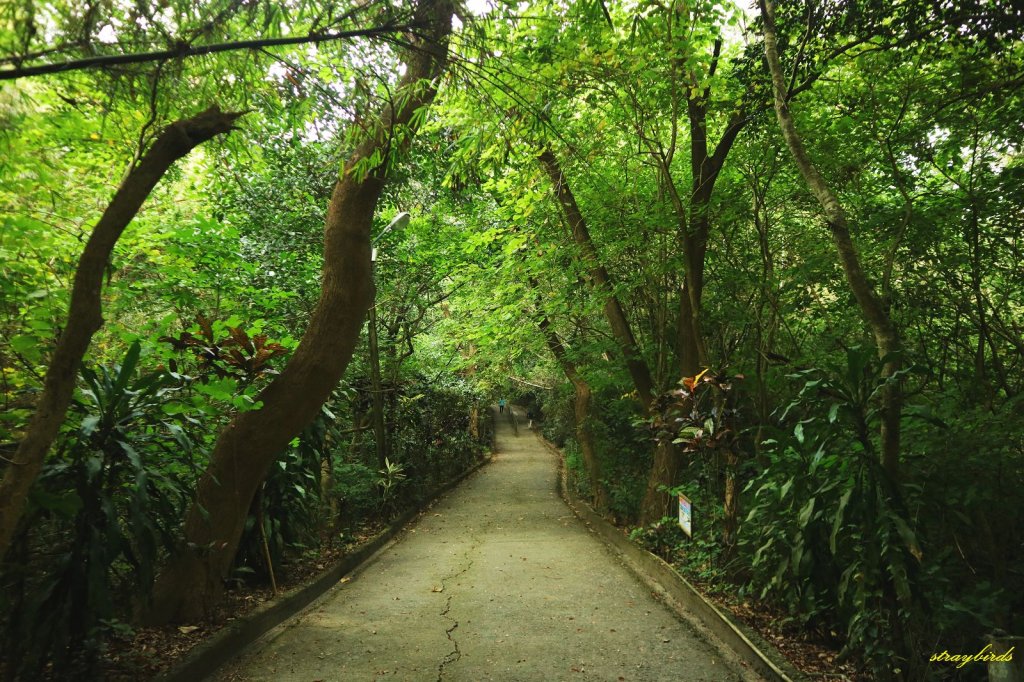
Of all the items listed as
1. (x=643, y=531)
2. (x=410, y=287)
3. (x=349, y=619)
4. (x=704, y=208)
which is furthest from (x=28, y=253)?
(x=410, y=287)

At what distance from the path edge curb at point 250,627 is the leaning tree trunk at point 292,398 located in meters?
0.30

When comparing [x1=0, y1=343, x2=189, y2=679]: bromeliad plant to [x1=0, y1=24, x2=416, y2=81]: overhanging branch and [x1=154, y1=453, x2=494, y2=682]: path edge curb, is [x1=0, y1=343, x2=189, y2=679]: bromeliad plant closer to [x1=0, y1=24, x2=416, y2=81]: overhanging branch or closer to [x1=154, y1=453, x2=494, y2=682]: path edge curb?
[x1=154, y1=453, x2=494, y2=682]: path edge curb

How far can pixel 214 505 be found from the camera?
14.7ft

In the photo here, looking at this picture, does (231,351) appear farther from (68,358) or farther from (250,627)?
(68,358)

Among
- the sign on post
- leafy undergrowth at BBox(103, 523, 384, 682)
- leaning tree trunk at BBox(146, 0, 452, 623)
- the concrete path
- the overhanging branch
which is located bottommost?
the concrete path

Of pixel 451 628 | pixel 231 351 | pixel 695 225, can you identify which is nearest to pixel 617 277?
pixel 695 225

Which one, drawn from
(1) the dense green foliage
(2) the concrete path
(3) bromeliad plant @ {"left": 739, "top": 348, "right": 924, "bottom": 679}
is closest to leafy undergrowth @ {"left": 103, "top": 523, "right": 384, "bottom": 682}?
(1) the dense green foliage

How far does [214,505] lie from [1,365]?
62.9 inches

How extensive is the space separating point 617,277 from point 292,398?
5.36 metres

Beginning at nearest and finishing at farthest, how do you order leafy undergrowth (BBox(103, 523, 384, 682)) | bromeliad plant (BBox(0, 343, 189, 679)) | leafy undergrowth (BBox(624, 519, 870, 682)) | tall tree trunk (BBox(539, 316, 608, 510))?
bromeliad plant (BBox(0, 343, 189, 679)) < leafy undergrowth (BBox(103, 523, 384, 682)) < leafy undergrowth (BBox(624, 519, 870, 682)) < tall tree trunk (BBox(539, 316, 608, 510))

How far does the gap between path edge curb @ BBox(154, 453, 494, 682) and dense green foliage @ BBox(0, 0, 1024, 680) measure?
0.40 meters

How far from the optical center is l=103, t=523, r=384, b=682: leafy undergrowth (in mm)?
3574

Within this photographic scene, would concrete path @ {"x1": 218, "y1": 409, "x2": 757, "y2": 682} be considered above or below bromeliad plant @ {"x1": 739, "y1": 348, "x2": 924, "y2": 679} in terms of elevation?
below

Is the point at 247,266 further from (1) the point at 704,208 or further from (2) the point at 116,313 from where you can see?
(1) the point at 704,208
